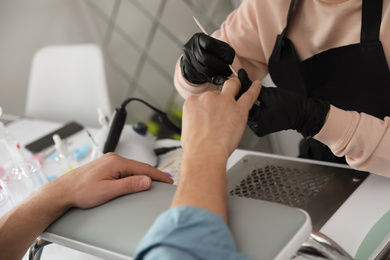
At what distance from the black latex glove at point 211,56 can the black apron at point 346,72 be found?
0.89 ft

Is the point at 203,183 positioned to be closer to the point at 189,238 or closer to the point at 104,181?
the point at 189,238

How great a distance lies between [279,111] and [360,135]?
0.19m

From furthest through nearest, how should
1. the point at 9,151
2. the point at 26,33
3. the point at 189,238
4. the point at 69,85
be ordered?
1. the point at 26,33
2. the point at 69,85
3. the point at 9,151
4. the point at 189,238

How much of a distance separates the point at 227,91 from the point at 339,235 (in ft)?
1.17

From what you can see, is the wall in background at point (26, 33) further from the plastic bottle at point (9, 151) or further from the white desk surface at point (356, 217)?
the white desk surface at point (356, 217)

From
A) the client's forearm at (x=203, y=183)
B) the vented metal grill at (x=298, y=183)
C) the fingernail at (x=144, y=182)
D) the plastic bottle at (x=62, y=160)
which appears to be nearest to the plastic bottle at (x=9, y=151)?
the plastic bottle at (x=62, y=160)

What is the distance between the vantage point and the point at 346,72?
3.38 feet

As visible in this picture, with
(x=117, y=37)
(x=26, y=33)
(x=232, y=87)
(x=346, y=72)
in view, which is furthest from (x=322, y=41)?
(x=26, y=33)

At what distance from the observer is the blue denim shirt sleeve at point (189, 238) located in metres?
0.42

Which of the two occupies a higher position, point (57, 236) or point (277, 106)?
point (277, 106)

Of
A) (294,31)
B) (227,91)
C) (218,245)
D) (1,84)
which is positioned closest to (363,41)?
(294,31)

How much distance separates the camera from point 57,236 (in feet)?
1.99

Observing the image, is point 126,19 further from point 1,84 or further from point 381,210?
point 381,210

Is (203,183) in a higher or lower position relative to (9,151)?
higher
